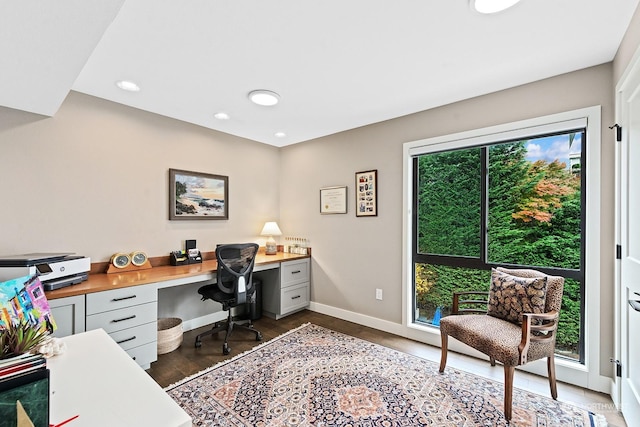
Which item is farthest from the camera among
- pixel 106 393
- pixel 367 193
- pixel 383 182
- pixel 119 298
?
Answer: pixel 367 193

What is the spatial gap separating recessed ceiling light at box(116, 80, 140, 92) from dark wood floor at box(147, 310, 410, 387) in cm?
232

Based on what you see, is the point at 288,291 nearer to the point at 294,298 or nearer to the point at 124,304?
the point at 294,298

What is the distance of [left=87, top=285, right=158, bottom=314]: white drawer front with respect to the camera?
83.2 inches

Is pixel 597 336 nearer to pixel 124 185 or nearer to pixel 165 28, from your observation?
pixel 165 28

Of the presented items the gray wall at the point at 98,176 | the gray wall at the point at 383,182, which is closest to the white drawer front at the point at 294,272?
the gray wall at the point at 383,182

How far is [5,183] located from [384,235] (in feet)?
10.8

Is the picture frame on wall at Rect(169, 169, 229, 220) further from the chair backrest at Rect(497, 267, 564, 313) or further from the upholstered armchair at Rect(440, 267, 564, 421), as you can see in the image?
the chair backrest at Rect(497, 267, 564, 313)

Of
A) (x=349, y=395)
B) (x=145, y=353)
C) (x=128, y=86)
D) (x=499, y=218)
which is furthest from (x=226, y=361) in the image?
(x=499, y=218)

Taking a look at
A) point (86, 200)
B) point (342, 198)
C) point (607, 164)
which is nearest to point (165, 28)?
point (86, 200)

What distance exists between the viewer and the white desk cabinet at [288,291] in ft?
11.8

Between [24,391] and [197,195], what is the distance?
112 inches

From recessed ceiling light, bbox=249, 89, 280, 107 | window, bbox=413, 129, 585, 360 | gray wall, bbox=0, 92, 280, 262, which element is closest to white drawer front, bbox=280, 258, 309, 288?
gray wall, bbox=0, 92, 280, 262

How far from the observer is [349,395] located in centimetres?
208

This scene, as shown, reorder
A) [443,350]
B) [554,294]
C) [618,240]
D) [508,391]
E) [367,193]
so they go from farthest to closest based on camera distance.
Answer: [367,193] < [443,350] < [554,294] < [618,240] < [508,391]
